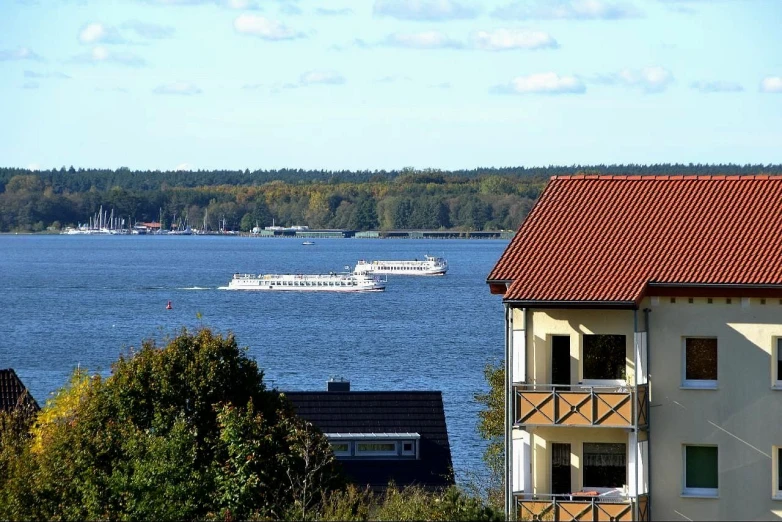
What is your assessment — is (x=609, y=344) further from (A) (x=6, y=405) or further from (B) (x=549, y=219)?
(A) (x=6, y=405)

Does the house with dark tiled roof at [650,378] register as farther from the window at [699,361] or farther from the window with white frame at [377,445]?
the window with white frame at [377,445]

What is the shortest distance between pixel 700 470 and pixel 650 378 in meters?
2.04

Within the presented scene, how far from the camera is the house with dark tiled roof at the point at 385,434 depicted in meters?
38.7

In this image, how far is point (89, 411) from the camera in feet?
96.6

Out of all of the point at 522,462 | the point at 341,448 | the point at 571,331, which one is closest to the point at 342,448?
the point at 341,448

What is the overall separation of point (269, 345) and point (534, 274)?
75.1 meters

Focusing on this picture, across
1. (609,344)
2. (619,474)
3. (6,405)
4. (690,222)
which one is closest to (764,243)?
(690,222)

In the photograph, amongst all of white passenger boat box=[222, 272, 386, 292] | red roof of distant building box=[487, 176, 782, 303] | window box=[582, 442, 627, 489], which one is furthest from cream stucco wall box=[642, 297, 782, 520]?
white passenger boat box=[222, 272, 386, 292]

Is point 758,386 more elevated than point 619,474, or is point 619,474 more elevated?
point 758,386

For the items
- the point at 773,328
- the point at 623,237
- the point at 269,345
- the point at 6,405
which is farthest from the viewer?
the point at 269,345

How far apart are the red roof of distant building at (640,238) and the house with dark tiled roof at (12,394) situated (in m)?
16.0

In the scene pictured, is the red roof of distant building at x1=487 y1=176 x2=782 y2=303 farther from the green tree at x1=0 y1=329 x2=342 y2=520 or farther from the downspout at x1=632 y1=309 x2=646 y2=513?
the green tree at x1=0 y1=329 x2=342 y2=520

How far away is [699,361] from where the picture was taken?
90.1ft

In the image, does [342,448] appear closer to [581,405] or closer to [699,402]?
[581,405]
